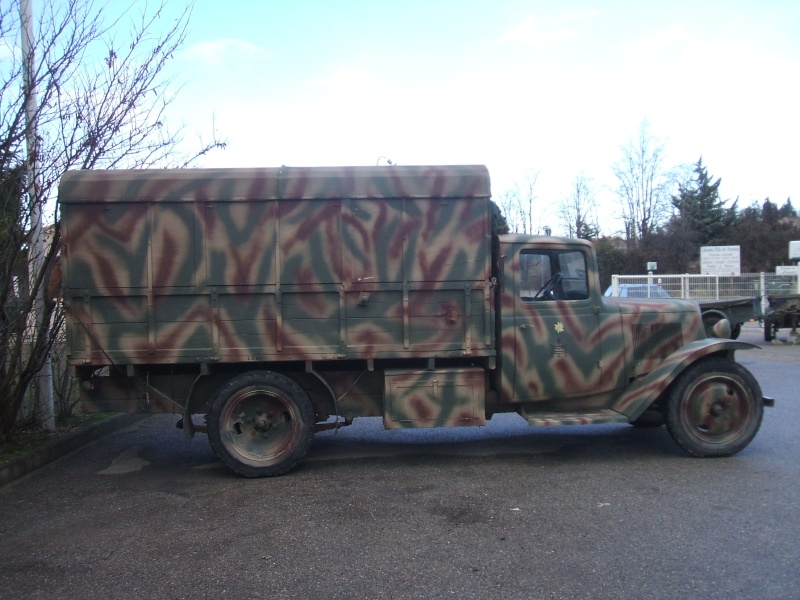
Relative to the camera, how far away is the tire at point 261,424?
20.5 feet

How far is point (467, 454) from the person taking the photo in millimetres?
6945

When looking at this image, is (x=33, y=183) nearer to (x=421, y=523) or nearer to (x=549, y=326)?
(x=421, y=523)

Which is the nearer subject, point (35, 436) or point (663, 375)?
point (663, 375)

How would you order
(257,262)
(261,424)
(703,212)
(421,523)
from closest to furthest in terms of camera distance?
(421,523)
(257,262)
(261,424)
(703,212)

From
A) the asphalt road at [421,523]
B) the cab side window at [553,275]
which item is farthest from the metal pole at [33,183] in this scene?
the cab side window at [553,275]

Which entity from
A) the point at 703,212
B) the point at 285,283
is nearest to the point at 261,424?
the point at 285,283

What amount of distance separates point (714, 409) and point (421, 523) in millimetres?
3397

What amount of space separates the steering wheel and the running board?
1.18 m

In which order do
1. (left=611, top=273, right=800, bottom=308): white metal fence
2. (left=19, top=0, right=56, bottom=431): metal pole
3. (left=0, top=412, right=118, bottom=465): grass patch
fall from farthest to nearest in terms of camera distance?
(left=611, top=273, right=800, bottom=308): white metal fence < (left=19, top=0, right=56, bottom=431): metal pole < (left=0, top=412, right=118, bottom=465): grass patch

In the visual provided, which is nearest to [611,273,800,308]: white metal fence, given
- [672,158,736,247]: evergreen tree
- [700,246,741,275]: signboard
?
[700,246,741,275]: signboard

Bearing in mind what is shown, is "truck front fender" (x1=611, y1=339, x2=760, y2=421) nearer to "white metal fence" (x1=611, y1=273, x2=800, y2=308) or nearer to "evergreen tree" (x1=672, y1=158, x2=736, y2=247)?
"white metal fence" (x1=611, y1=273, x2=800, y2=308)

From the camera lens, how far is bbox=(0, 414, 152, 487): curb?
6.39 metres

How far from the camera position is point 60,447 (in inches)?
288

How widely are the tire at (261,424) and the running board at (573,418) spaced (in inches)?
85.4
